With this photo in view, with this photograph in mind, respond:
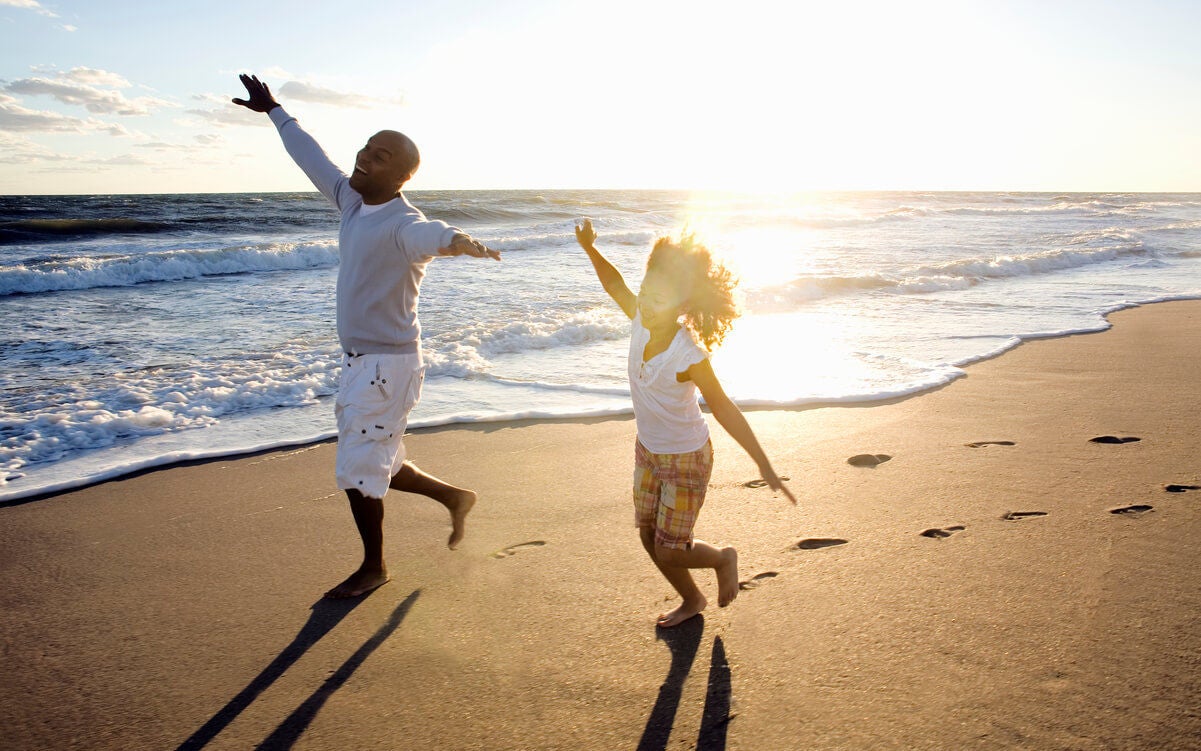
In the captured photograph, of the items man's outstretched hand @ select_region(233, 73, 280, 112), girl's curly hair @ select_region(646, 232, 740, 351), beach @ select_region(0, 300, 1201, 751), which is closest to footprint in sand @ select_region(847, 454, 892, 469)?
beach @ select_region(0, 300, 1201, 751)

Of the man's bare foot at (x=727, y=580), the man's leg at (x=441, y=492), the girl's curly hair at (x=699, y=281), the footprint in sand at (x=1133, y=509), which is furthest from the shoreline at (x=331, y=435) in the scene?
the girl's curly hair at (x=699, y=281)

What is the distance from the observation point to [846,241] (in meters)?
22.0

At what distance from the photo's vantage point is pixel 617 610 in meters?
2.89

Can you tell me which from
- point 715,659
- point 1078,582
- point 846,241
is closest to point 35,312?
point 715,659

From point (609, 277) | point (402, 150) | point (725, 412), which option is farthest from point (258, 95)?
point (725, 412)

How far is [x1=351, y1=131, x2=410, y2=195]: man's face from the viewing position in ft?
9.91

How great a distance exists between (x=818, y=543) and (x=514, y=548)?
1288 millimetres

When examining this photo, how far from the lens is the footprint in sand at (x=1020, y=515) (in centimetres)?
351

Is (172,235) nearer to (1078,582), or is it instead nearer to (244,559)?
(244,559)

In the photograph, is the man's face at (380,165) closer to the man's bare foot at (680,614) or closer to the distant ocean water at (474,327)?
the distant ocean water at (474,327)

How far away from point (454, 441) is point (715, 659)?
2.81 m

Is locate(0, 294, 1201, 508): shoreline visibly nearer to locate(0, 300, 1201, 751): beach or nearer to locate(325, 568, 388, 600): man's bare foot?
locate(0, 300, 1201, 751): beach

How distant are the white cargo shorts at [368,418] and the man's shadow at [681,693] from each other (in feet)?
4.03

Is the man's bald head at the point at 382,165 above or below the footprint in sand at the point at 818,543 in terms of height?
above
